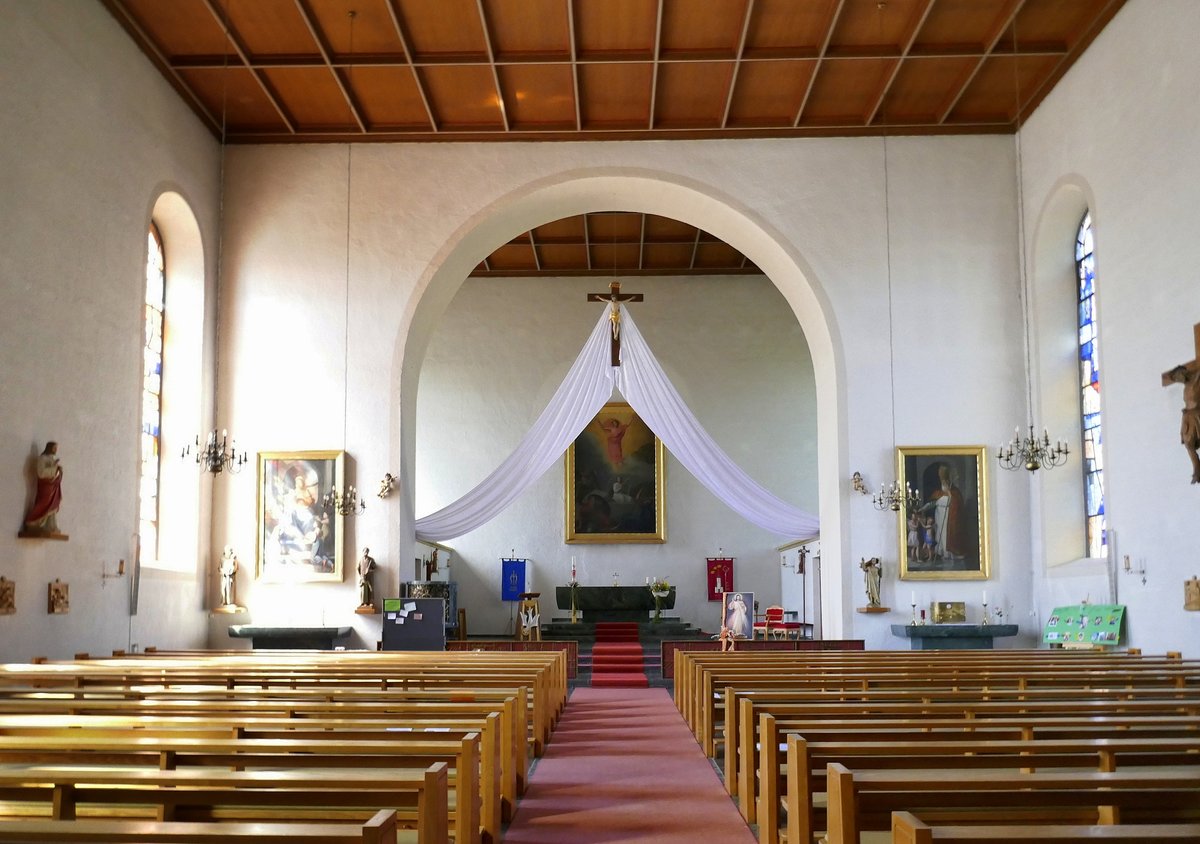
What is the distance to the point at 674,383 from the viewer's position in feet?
73.8

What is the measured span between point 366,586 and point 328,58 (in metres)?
6.54

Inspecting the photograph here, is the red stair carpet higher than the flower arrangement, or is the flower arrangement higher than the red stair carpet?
the flower arrangement

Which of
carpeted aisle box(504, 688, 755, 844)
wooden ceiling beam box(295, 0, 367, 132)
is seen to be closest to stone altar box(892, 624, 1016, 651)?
carpeted aisle box(504, 688, 755, 844)

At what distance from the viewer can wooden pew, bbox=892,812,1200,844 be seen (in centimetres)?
217

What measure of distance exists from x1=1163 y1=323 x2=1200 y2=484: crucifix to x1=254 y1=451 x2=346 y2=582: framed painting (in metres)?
9.89

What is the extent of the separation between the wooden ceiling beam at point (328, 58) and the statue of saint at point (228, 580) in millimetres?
5987

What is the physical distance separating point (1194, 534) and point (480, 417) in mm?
14432

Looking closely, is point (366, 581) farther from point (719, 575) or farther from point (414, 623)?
point (719, 575)

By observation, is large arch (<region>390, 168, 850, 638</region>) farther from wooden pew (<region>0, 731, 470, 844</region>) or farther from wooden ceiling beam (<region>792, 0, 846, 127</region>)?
wooden pew (<region>0, 731, 470, 844</region>)

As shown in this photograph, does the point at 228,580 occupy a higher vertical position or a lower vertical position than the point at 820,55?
lower

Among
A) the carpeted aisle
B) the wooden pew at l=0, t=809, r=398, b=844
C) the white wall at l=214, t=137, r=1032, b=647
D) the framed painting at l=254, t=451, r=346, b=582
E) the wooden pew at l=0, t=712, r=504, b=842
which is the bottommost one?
the carpeted aisle

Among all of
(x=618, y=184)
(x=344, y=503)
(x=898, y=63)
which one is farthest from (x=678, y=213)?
(x=344, y=503)

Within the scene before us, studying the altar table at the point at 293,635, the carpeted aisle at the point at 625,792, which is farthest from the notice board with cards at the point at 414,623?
the carpeted aisle at the point at 625,792

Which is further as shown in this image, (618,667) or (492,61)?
(618,667)
